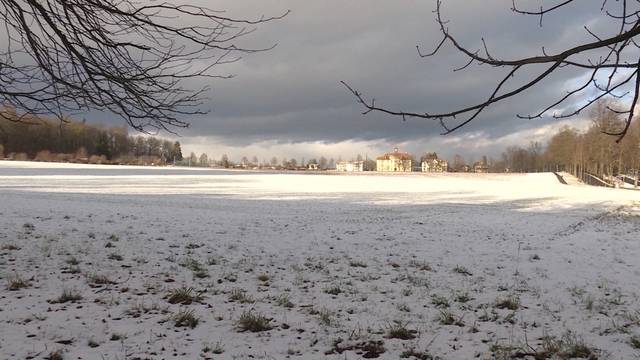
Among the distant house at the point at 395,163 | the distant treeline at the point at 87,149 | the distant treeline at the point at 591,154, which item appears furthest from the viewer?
the distant house at the point at 395,163

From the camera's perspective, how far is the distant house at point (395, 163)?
446ft

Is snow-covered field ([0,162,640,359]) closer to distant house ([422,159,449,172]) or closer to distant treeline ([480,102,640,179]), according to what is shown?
distant treeline ([480,102,640,179])

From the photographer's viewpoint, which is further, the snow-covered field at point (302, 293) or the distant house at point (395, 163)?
the distant house at point (395, 163)

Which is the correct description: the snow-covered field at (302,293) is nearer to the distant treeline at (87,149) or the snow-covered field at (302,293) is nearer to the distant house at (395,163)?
the distant treeline at (87,149)

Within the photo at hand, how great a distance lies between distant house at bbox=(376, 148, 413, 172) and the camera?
136000 millimetres

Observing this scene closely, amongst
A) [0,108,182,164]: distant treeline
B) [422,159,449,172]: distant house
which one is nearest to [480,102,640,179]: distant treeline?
[422,159,449,172]: distant house

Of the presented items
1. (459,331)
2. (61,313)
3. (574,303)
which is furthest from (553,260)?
(61,313)

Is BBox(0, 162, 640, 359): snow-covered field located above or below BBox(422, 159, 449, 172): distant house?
below

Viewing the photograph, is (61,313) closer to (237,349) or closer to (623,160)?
(237,349)

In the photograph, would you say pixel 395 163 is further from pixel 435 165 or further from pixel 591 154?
pixel 591 154

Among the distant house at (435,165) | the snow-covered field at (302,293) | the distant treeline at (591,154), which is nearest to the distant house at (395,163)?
the distant house at (435,165)

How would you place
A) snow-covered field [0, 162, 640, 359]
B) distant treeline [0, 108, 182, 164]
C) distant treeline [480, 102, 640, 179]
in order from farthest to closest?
distant treeline [0, 108, 182, 164] → distant treeline [480, 102, 640, 179] → snow-covered field [0, 162, 640, 359]

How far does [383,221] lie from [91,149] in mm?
108041

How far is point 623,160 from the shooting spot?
58.0 metres
